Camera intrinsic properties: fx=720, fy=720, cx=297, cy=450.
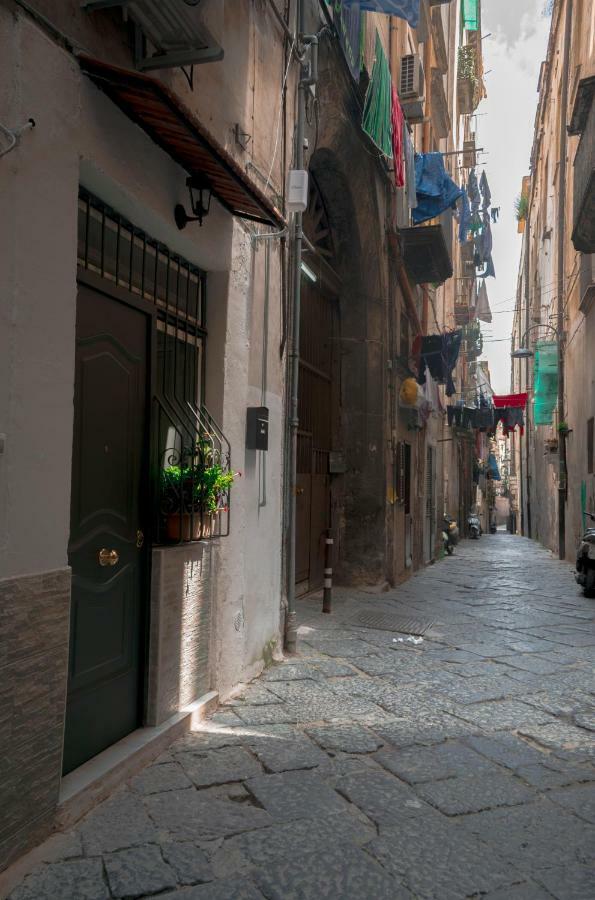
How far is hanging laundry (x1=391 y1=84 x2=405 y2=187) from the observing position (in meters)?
9.13

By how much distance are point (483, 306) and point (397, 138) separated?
1934cm

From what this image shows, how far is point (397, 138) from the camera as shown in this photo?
9273 mm

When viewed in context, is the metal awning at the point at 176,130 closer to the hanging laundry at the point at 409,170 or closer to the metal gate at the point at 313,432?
the metal gate at the point at 313,432

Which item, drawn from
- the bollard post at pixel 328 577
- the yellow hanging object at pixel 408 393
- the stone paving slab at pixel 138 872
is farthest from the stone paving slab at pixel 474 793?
the yellow hanging object at pixel 408 393

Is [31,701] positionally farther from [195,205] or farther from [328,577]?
[328,577]

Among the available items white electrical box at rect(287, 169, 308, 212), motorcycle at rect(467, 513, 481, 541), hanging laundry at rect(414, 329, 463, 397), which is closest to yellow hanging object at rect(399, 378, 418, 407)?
hanging laundry at rect(414, 329, 463, 397)

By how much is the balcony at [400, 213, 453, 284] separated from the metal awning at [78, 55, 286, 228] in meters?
7.16

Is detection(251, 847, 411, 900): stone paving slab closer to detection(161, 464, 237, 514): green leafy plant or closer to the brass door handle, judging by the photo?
the brass door handle

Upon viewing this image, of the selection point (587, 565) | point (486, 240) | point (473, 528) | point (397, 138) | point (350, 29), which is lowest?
point (473, 528)

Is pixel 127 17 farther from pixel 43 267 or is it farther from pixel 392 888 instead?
pixel 392 888

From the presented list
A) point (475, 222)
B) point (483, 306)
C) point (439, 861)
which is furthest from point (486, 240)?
point (439, 861)

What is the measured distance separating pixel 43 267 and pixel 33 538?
1.03 meters

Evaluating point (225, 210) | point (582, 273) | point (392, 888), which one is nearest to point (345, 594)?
point (225, 210)

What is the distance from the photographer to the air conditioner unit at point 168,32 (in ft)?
10.2
